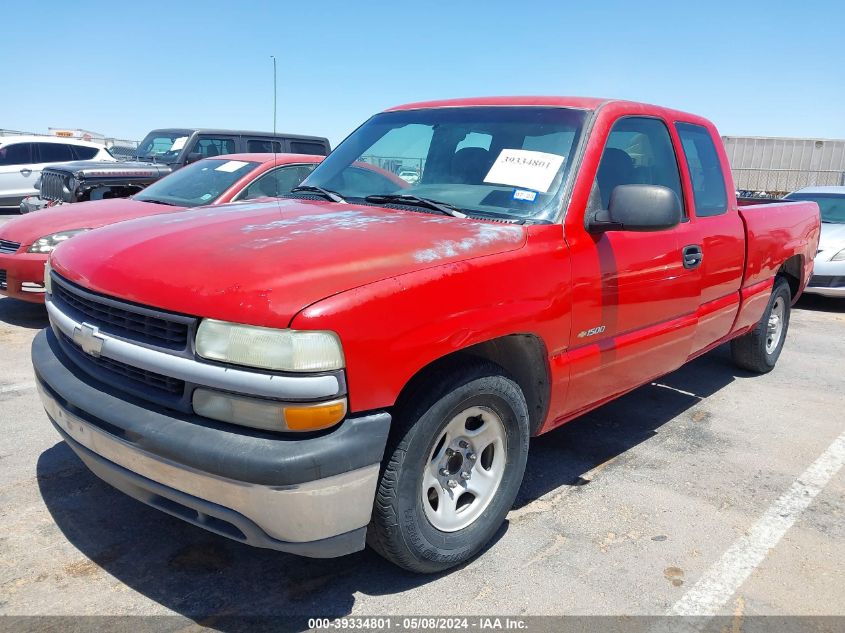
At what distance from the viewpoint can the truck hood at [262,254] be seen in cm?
219

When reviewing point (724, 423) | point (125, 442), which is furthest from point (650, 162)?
point (125, 442)

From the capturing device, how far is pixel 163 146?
1143 centimetres

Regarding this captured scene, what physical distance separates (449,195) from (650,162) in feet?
4.12

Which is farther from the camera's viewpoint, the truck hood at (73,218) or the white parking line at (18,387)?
the truck hood at (73,218)

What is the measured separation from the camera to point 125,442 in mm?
2303

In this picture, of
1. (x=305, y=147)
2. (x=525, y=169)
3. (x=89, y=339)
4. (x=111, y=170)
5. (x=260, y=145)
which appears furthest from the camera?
(x=305, y=147)

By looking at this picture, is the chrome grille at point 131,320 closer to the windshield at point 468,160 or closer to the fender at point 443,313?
the fender at point 443,313

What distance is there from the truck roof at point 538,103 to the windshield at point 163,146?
791 centimetres

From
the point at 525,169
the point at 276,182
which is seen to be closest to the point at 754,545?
the point at 525,169

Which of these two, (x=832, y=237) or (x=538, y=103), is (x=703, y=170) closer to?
(x=538, y=103)

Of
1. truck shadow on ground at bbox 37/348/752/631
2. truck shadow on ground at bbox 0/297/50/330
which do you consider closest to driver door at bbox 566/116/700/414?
Result: truck shadow on ground at bbox 37/348/752/631

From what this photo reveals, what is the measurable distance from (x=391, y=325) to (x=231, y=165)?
16.8 feet

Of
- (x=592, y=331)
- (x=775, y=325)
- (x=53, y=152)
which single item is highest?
(x=53, y=152)

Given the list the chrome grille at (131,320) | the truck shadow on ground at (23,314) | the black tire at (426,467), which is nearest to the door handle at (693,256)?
the black tire at (426,467)
